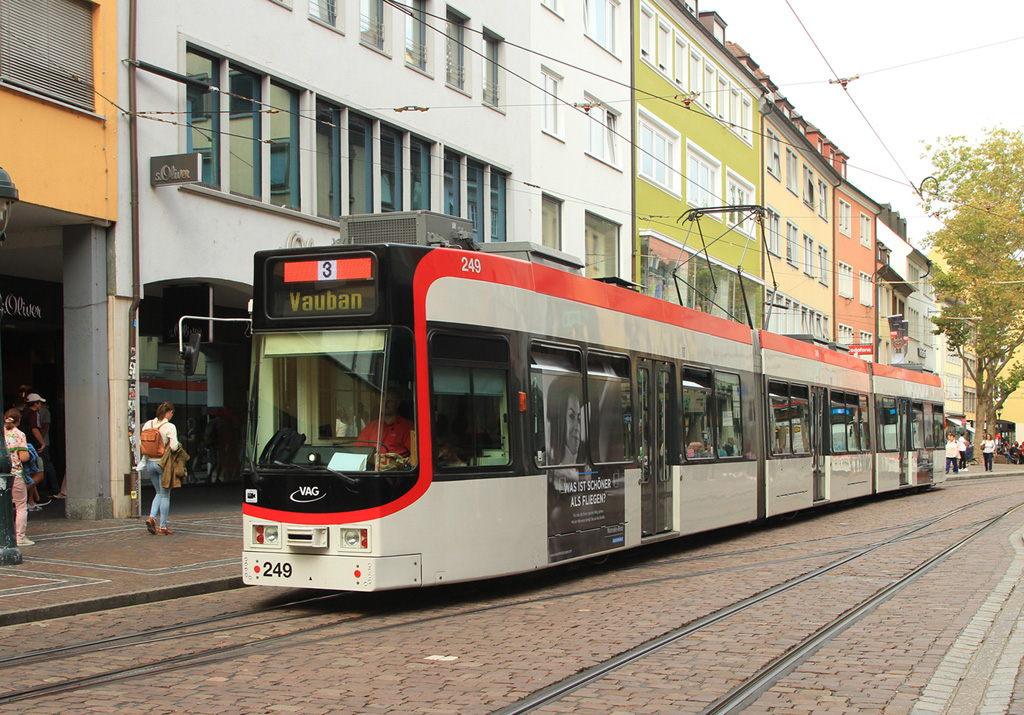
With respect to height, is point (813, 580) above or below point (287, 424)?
below

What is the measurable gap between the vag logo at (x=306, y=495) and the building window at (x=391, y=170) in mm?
13411

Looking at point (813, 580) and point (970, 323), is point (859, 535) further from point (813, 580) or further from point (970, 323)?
point (970, 323)

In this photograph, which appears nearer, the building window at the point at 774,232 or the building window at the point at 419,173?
the building window at the point at 419,173

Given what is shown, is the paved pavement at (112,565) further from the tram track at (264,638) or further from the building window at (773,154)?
the building window at (773,154)

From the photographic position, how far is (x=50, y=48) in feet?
50.9

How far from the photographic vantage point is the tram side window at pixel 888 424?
25953mm

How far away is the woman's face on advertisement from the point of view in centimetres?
1116

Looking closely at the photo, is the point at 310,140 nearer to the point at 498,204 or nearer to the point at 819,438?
the point at 498,204

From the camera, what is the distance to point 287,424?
949cm

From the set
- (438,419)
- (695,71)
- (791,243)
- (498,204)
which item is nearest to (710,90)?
(695,71)

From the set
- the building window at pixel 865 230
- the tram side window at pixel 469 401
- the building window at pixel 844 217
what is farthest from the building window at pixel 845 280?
the tram side window at pixel 469 401

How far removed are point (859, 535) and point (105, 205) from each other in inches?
Result: 468

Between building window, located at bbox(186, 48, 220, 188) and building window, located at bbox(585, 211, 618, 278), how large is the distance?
13.9m

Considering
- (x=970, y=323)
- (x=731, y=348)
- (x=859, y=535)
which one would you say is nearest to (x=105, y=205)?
(x=731, y=348)
